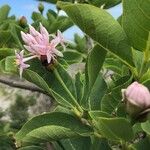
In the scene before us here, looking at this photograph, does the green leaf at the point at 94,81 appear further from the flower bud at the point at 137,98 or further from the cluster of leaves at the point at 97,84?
the flower bud at the point at 137,98

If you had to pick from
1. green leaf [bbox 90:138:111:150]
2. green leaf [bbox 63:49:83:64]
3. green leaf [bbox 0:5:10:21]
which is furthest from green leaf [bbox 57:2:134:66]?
green leaf [bbox 0:5:10:21]

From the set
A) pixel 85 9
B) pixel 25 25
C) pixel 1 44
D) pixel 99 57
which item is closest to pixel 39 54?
pixel 99 57

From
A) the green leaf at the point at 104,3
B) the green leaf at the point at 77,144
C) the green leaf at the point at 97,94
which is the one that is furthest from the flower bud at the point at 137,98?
the green leaf at the point at 104,3

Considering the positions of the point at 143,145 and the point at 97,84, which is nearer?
the point at 143,145

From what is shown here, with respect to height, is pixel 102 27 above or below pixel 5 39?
above

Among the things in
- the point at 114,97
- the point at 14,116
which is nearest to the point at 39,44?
the point at 114,97

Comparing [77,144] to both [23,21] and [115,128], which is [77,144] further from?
[23,21]
